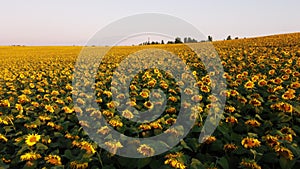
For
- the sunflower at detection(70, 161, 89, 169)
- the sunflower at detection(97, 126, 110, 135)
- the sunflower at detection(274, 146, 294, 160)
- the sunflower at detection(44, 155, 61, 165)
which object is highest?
the sunflower at detection(274, 146, 294, 160)

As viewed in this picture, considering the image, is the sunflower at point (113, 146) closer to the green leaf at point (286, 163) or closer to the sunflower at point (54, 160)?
the sunflower at point (54, 160)

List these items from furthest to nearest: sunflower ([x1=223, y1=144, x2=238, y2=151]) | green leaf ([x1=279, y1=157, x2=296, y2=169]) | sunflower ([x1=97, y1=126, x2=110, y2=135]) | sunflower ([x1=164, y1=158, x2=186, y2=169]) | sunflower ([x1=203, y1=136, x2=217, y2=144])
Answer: sunflower ([x1=97, y1=126, x2=110, y2=135])
sunflower ([x1=203, y1=136, x2=217, y2=144])
sunflower ([x1=223, y1=144, x2=238, y2=151])
green leaf ([x1=279, y1=157, x2=296, y2=169])
sunflower ([x1=164, y1=158, x2=186, y2=169])

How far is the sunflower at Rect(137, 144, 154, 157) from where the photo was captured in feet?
8.32

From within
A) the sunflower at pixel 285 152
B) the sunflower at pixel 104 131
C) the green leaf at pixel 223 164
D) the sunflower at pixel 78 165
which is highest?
the sunflower at pixel 285 152

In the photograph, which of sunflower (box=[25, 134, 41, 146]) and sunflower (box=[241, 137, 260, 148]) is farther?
sunflower (box=[25, 134, 41, 146])

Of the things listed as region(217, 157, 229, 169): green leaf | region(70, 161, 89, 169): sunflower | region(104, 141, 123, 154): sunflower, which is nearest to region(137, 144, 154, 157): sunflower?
region(104, 141, 123, 154): sunflower

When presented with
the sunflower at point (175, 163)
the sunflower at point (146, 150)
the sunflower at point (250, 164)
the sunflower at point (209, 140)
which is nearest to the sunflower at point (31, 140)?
the sunflower at point (146, 150)

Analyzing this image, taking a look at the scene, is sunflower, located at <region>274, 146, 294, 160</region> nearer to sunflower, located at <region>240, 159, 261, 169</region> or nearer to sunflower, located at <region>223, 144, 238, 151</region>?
sunflower, located at <region>240, 159, 261, 169</region>

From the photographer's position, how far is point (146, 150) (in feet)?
8.34

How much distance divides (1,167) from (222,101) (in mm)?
2998

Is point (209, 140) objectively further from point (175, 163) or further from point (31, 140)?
point (31, 140)

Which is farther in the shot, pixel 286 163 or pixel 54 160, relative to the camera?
pixel 54 160

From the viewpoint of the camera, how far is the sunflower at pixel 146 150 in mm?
2537

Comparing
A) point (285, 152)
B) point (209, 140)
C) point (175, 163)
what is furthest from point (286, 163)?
point (175, 163)
